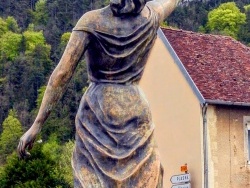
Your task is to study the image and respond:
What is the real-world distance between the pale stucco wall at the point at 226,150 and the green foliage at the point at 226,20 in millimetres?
65326

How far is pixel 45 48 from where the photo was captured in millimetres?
130750

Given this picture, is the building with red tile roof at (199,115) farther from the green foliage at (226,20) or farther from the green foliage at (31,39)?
the green foliage at (31,39)

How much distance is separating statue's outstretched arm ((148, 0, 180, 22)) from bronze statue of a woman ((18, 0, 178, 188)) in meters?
0.22

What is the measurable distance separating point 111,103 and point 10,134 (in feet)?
334

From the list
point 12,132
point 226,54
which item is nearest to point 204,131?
point 226,54

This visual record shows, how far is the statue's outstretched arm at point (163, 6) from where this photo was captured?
7246 mm

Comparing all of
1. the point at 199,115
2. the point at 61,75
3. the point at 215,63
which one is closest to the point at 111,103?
the point at 61,75

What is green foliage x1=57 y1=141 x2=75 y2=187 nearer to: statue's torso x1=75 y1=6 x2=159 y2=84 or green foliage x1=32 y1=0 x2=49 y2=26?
statue's torso x1=75 y1=6 x2=159 y2=84

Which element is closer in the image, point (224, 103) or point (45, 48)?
point (224, 103)

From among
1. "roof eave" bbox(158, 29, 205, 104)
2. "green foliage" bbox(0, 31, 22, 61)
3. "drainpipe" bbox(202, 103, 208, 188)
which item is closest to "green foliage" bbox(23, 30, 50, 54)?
"green foliage" bbox(0, 31, 22, 61)

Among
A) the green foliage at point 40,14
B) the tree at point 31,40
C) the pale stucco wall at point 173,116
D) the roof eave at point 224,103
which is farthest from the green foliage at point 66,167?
the green foliage at point 40,14

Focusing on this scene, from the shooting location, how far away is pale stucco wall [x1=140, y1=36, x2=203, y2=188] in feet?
109

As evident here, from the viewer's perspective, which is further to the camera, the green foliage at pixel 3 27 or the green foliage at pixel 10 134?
the green foliage at pixel 3 27

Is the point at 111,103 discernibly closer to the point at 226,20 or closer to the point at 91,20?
the point at 91,20
